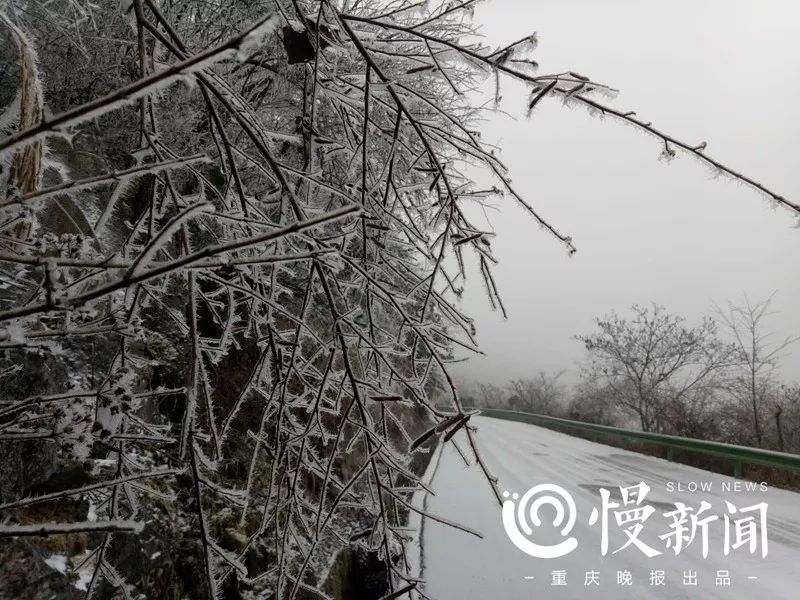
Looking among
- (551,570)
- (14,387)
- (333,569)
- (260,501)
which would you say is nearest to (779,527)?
(551,570)

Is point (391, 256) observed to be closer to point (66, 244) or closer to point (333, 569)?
point (66, 244)
